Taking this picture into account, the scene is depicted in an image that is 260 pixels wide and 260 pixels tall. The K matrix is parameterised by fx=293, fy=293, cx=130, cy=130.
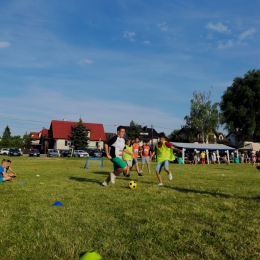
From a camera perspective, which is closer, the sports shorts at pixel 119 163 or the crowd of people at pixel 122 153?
the sports shorts at pixel 119 163

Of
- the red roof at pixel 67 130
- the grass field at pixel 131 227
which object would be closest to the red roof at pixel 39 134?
the red roof at pixel 67 130

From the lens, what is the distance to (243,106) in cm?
5006

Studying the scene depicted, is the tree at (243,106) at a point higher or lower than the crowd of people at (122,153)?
higher

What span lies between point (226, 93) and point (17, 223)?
51.4 meters

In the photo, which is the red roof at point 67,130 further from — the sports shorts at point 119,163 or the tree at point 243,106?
the sports shorts at point 119,163

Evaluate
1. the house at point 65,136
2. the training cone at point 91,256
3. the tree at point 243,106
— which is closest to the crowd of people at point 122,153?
the training cone at point 91,256

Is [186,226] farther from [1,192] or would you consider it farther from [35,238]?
[1,192]

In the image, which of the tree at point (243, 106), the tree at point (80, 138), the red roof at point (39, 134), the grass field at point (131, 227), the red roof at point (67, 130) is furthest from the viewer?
the red roof at point (39, 134)

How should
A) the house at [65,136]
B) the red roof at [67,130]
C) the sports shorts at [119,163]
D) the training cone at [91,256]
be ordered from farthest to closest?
the red roof at [67,130] < the house at [65,136] < the sports shorts at [119,163] < the training cone at [91,256]

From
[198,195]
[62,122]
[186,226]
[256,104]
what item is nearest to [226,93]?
[256,104]

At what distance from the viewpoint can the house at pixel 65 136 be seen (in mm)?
71312

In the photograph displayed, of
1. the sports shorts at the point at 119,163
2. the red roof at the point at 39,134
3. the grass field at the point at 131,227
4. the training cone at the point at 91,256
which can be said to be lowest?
the grass field at the point at 131,227

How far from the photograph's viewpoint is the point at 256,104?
5006 centimetres

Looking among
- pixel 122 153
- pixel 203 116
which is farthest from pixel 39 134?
pixel 122 153
